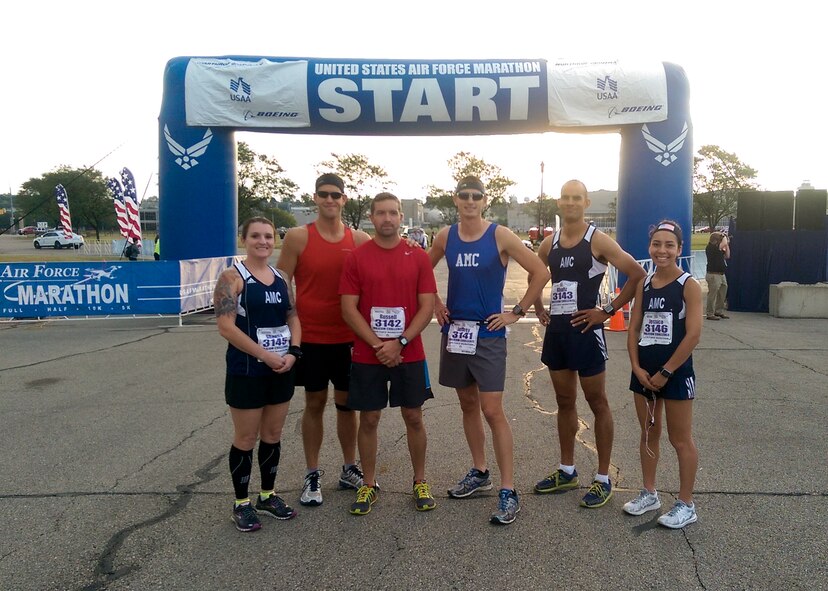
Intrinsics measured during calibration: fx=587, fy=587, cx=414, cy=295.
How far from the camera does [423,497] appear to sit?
3.47 metres

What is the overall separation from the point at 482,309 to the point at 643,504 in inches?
56.6

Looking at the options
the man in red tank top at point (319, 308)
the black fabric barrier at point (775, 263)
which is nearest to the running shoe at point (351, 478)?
the man in red tank top at point (319, 308)

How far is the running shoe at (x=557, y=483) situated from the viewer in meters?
3.67

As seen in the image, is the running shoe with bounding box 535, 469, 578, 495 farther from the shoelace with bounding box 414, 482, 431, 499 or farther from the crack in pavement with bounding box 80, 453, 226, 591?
the crack in pavement with bounding box 80, 453, 226, 591

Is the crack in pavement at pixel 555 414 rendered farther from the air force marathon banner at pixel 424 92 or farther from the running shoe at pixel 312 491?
the air force marathon banner at pixel 424 92

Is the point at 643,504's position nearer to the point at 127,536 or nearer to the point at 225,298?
the point at 225,298

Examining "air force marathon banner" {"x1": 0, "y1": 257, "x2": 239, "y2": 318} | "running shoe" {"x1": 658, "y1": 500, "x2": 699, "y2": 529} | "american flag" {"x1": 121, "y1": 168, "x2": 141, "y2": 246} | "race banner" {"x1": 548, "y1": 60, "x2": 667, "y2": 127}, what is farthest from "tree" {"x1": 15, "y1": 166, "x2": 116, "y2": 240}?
"running shoe" {"x1": 658, "y1": 500, "x2": 699, "y2": 529}

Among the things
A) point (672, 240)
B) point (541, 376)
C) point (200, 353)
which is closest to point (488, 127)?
point (541, 376)

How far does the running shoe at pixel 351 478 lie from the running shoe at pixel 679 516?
70.0 inches

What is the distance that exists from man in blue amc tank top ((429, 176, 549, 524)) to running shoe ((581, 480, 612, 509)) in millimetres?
427

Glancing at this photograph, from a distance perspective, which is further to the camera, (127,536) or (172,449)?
(172,449)

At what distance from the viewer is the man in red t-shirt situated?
11.1 ft

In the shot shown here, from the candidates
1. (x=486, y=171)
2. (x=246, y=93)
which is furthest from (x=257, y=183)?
(x=246, y=93)

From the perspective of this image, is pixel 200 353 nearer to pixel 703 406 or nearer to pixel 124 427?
pixel 124 427
